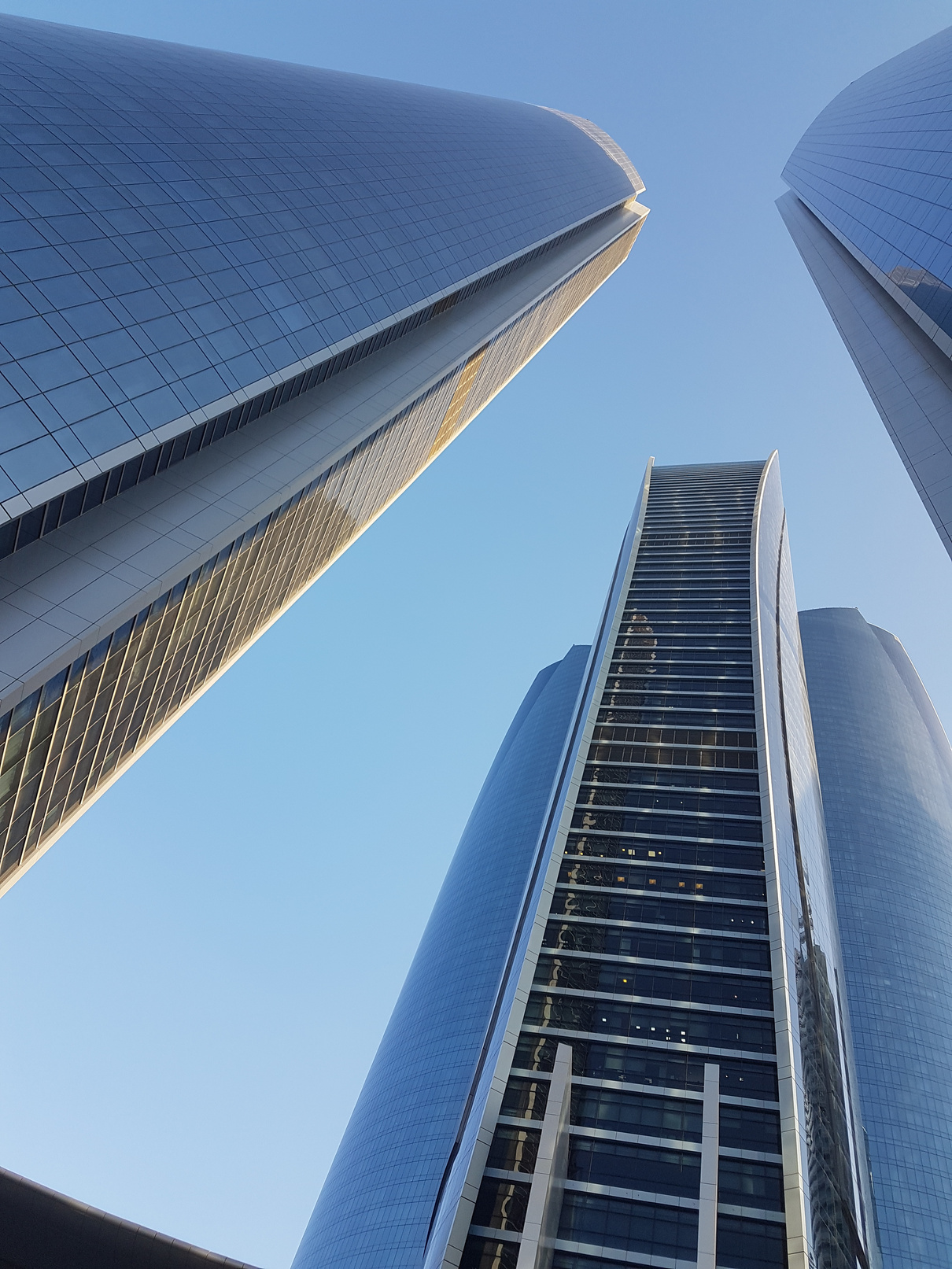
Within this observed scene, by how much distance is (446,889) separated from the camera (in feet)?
496

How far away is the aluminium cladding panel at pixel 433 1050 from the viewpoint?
96.2 m

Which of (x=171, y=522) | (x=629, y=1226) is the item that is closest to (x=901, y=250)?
(x=171, y=522)

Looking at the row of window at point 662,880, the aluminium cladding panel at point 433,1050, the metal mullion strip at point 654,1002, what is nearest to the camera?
the metal mullion strip at point 654,1002

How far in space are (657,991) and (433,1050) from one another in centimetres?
5685

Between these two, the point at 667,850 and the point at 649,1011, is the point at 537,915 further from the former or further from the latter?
the point at 667,850

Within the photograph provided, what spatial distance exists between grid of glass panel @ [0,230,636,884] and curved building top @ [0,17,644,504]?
719 cm

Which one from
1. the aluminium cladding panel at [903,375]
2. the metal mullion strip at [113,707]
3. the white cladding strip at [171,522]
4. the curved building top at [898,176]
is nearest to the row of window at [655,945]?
the aluminium cladding panel at [903,375]

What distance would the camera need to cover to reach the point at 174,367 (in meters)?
39.2

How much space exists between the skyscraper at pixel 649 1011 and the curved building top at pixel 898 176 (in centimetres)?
4579

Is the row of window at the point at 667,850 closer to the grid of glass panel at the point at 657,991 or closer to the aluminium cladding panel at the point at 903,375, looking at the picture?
the grid of glass panel at the point at 657,991

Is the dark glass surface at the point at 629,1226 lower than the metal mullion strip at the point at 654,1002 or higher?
lower

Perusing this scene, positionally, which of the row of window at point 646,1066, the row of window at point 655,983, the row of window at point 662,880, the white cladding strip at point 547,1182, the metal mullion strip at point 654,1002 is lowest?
the white cladding strip at point 547,1182

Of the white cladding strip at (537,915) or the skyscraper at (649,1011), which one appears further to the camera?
the white cladding strip at (537,915)

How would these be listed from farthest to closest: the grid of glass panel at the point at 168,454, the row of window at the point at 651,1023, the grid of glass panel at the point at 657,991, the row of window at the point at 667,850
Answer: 1. the row of window at the point at 667,850
2. the row of window at the point at 651,1023
3. the grid of glass panel at the point at 657,991
4. the grid of glass panel at the point at 168,454
